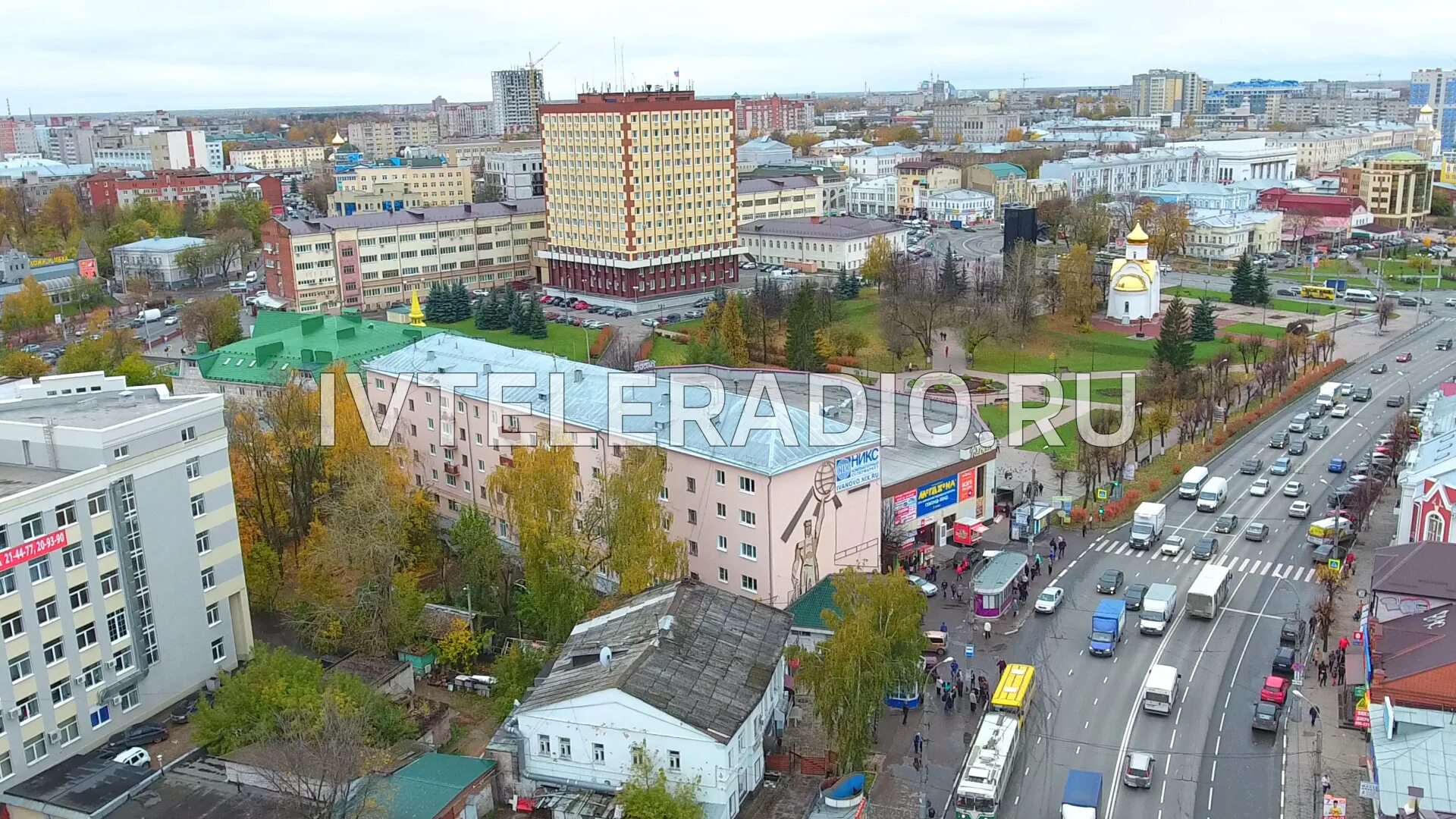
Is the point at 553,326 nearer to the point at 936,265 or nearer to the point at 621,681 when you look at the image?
the point at 936,265

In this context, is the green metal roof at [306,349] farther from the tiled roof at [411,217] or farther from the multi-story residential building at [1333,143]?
the multi-story residential building at [1333,143]

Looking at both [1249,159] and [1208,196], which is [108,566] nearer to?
[1208,196]

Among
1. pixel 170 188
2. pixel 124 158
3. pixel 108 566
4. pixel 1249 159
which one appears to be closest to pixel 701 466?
pixel 108 566

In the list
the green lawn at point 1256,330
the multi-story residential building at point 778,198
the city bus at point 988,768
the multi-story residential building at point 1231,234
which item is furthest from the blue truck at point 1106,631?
the multi-story residential building at point 778,198

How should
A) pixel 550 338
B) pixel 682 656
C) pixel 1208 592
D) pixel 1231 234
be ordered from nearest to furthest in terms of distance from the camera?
pixel 682 656 → pixel 1208 592 → pixel 550 338 → pixel 1231 234

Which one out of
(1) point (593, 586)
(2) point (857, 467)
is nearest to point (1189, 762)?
(2) point (857, 467)

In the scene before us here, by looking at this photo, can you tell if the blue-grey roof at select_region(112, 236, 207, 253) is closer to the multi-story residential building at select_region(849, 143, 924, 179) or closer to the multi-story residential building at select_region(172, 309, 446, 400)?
the multi-story residential building at select_region(172, 309, 446, 400)
